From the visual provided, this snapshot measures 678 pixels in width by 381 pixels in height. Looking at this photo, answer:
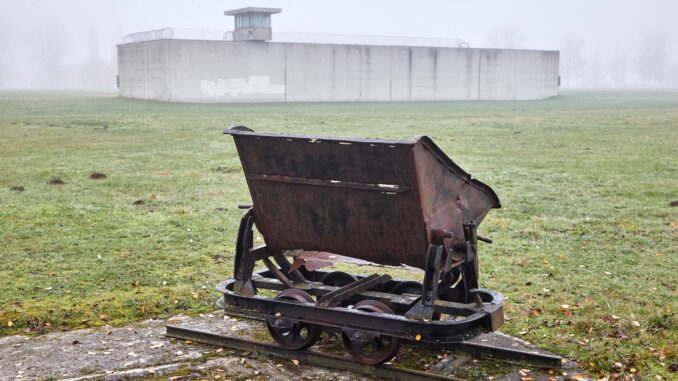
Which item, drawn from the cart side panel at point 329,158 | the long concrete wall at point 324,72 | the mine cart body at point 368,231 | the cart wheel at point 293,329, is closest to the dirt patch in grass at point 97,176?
the mine cart body at point 368,231

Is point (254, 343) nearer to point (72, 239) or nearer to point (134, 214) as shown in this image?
point (72, 239)

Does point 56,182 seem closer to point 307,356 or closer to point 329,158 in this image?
point 307,356

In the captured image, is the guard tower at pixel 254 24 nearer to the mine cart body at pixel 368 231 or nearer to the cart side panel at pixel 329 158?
the mine cart body at pixel 368 231

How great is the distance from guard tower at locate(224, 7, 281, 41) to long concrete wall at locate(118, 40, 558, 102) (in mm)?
597

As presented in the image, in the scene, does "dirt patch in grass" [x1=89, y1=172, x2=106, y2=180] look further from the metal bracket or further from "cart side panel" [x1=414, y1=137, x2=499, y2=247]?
"cart side panel" [x1=414, y1=137, x2=499, y2=247]

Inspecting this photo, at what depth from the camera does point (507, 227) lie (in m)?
11.2

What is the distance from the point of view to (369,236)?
19.5ft

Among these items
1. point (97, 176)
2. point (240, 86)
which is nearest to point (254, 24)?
point (240, 86)

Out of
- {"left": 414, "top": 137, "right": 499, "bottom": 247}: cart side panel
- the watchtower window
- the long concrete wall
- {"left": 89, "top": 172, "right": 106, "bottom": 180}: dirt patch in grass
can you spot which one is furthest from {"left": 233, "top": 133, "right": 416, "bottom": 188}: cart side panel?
the watchtower window

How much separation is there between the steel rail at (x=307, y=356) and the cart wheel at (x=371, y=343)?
0.05m

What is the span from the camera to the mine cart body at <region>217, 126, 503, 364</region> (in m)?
5.56

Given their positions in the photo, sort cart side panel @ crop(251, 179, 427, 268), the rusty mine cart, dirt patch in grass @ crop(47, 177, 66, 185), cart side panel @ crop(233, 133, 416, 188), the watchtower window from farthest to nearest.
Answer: the watchtower window, dirt patch in grass @ crop(47, 177, 66, 185), cart side panel @ crop(251, 179, 427, 268), the rusty mine cart, cart side panel @ crop(233, 133, 416, 188)

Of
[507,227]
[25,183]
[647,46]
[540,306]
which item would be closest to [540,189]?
[507,227]

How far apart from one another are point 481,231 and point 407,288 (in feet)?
15.0
